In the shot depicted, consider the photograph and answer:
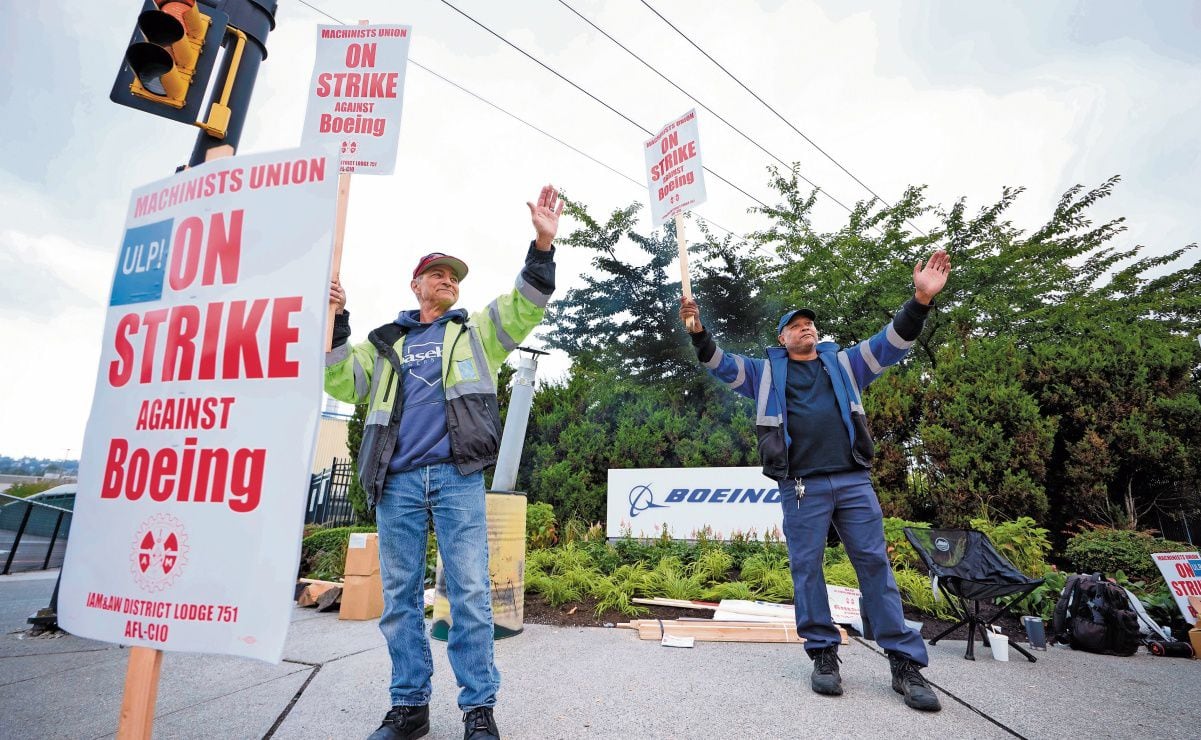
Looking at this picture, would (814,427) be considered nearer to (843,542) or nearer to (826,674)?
(843,542)

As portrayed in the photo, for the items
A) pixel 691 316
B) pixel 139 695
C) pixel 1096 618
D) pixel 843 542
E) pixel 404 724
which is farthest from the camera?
pixel 1096 618

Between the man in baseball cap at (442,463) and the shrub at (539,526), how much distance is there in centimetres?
537

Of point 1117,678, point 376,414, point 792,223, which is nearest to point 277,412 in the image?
point 376,414

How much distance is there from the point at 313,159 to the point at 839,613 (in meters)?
4.61

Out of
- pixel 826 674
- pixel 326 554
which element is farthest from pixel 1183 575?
pixel 326 554

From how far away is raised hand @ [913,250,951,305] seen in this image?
3.09 m

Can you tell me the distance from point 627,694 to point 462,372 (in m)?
1.85

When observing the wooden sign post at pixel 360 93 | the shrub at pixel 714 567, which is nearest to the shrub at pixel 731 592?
the shrub at pixel 714 567

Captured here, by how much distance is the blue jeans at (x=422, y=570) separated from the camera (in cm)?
226

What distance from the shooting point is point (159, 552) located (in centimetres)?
150

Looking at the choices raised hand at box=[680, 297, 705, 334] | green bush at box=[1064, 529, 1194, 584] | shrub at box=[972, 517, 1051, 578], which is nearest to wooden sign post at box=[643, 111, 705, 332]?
raised hand at box=[680, 297, 705, 334]

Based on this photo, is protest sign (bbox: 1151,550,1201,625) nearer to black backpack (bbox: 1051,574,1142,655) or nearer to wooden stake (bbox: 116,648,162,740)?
black backpack (bbox: 1051,574,1142,655)

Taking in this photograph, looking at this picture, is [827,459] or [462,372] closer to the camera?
[462,372]

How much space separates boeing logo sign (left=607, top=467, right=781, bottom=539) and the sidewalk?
3.11 metres
